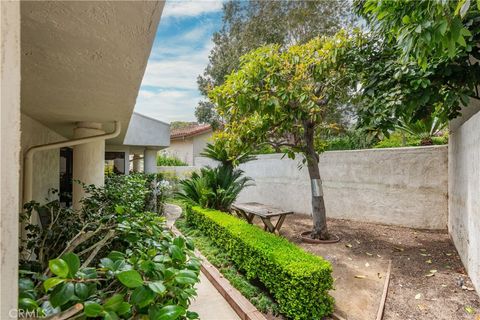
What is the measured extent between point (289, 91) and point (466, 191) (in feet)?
11.1

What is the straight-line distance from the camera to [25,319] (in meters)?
0.99

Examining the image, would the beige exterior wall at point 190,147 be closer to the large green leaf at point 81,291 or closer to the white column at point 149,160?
the white column at point 149,160

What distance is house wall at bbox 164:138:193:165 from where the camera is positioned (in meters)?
23.2

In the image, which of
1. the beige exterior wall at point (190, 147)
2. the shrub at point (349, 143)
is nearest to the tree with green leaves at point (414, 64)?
the shrub at point (349, 143)

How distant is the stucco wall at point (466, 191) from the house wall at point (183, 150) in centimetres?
→ 1888

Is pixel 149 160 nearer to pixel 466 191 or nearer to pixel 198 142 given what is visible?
pixel 198 142

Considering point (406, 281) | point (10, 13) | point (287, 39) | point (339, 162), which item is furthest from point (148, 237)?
point (287, 39)

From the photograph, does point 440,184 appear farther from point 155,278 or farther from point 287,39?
point 287,39

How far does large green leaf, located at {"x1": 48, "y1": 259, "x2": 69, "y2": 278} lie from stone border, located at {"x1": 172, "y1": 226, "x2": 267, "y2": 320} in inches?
90.3

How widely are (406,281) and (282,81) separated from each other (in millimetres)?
4080

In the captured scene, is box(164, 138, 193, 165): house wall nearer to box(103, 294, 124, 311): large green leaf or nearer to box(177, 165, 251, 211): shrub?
box(177, 165, 251, 211): shrub

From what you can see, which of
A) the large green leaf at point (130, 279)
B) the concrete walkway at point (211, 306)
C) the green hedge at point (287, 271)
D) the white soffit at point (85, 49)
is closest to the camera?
the large green leaf at point (130, 279)

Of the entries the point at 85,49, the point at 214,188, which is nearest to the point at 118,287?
the point at 85,49

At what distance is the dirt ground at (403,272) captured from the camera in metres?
3.65
